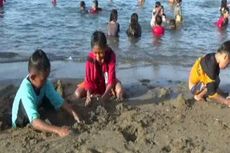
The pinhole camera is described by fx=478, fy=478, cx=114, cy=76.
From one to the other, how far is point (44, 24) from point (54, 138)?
29.2 feet

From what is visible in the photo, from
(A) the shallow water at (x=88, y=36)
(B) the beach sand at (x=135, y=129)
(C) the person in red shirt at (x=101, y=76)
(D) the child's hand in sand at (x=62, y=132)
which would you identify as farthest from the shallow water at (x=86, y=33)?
(D) the child's hand in sand at (x=62, y=132)

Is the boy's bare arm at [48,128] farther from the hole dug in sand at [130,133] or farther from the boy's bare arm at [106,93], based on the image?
the boy's bare arm at [106,93]

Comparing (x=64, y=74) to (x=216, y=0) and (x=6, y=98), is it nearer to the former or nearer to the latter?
(x=6, y=98)

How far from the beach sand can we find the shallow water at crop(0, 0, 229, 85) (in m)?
1.91

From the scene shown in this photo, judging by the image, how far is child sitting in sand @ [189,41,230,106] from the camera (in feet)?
19.0

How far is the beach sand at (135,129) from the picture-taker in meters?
4.49

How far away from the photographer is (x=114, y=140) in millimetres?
4621

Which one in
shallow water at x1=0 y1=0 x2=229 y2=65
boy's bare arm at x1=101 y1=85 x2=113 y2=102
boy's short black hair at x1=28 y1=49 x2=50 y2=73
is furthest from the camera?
shallow water at x1=0 y1=0 x2=229 y2=65

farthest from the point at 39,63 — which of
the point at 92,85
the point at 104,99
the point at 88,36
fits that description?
the point at 88,36

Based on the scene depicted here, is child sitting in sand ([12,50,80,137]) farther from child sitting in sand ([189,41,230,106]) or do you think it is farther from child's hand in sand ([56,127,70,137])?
child sitting in sand ([189,41,230,106])

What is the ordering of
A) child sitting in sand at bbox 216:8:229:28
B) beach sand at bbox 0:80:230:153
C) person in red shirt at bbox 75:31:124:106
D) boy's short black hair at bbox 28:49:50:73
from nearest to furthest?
1. beach sand at bbox 0:80:230:153
2. boy's short black hair at bbox 28:49:50:73
3. person in red shirt at bbox 75:31:124:106
4. child sitting in sand at bbox 216:8:229:28

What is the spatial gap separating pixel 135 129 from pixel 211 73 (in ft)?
4.94

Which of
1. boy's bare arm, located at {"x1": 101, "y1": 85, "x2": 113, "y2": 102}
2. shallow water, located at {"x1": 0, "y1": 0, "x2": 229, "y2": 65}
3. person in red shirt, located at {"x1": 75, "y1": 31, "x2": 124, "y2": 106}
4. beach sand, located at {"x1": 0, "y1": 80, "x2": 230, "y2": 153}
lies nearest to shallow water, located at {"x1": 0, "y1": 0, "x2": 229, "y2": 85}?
shallow water, located at {"x1": 0, "y1": 0, "x2": 229, "y2": 65}

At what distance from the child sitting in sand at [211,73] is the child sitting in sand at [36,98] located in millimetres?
1797
